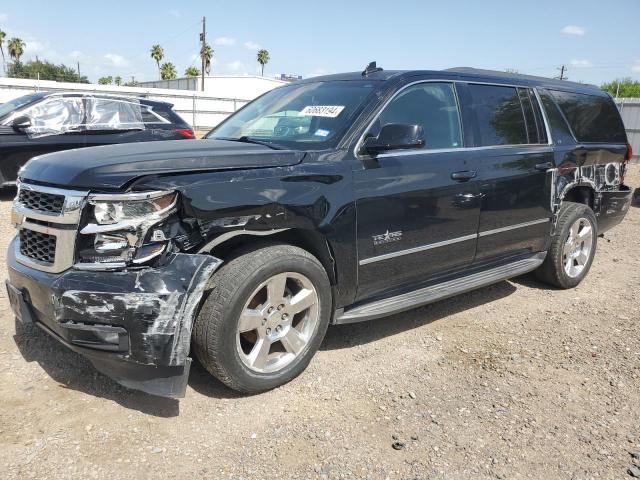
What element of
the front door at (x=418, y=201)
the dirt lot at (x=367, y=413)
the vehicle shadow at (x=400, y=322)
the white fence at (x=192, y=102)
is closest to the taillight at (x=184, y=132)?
the dirt lot at (x=367, y=413)

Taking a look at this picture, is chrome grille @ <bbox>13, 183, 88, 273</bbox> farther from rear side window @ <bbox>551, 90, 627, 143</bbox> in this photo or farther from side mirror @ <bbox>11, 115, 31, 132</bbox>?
side mirror @ <bbox>11, 115, 31, 132</bbox>

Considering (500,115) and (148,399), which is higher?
(500,115)

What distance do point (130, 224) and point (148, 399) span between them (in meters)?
1.10

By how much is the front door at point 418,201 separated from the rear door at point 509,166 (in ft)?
0.49

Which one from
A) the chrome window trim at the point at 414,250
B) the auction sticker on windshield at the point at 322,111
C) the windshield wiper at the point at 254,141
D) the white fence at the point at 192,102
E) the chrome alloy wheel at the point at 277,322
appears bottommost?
the chrome alloy wheel at the point at 277,322

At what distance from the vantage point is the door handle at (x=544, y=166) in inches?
179

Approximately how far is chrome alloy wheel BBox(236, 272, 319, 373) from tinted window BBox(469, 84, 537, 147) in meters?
1.94

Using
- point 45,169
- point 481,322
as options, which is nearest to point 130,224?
point 45,169

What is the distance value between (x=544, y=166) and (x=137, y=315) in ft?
12.0

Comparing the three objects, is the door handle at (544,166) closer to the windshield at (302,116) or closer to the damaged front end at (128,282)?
the windshield at (302,116)

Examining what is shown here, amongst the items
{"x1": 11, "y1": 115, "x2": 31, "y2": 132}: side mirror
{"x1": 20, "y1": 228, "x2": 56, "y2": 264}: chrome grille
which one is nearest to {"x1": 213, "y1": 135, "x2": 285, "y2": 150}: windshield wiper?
{"x1": 20, "y1": 228, "x2": 56, "y2": 264}: chrome grille

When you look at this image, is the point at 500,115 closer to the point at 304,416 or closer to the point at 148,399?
the point at 304,416

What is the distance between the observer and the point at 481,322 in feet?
14.5

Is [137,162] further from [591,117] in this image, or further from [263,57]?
[263,57]
